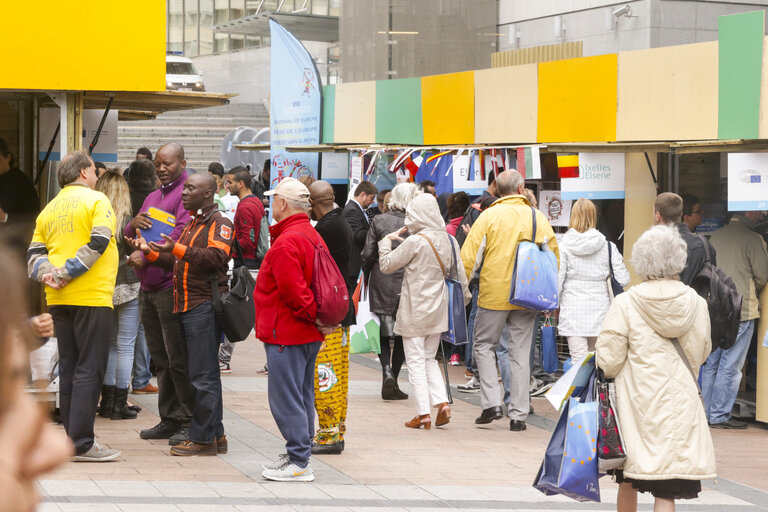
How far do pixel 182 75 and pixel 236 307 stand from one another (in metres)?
27.7

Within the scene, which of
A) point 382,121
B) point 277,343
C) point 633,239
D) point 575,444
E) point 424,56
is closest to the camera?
point 575,444

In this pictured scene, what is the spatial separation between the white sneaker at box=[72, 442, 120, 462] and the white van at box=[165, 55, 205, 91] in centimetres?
2593

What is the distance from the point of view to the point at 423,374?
8930 millimetres

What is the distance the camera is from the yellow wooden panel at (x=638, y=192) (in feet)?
35.5

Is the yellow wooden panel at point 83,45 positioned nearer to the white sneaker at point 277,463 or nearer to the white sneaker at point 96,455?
the white sneaker at point 96,455

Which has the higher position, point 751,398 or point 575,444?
point 575,444

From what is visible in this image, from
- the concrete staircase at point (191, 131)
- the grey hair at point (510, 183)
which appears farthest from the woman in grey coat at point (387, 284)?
the concrete staircase at point (191, 131)

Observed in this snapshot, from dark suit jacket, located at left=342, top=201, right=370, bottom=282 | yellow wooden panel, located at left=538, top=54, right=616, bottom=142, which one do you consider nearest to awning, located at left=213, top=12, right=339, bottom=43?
yellow wooden panel, located at left=538, top=54, right=616, bottom=142

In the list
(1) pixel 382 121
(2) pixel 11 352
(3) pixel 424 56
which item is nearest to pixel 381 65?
(3) pixel 424 56

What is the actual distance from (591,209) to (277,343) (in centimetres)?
385

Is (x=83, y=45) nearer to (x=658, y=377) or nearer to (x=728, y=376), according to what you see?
(x=658, y=377)

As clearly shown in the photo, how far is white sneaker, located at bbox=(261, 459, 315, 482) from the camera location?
6930 mm

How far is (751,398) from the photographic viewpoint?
1003cm

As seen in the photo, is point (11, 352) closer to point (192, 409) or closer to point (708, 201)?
point (192, 409)
